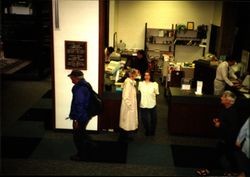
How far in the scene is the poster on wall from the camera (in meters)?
6.47

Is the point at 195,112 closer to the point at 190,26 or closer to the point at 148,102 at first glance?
the point at 148,102

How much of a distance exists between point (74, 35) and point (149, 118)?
2147mm

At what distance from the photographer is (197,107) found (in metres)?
6.80

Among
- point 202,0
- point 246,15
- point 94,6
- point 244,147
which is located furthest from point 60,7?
point 202,0

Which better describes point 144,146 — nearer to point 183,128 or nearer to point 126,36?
point 183,128

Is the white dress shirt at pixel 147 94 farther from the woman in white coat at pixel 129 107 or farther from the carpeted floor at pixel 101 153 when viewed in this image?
the carpeted floor at pixel 101 153

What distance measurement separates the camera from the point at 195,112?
6.83 meters

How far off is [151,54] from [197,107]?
253 inches

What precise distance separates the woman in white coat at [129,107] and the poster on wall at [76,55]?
0.90m

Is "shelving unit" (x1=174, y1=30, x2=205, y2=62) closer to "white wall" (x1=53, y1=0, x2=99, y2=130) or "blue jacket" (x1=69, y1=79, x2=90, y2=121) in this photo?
"white wall" (x1=53, y1=0, x2=99, y2=130)

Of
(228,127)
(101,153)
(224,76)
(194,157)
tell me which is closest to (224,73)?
(224,76)

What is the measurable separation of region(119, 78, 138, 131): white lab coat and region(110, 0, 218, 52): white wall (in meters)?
6.69

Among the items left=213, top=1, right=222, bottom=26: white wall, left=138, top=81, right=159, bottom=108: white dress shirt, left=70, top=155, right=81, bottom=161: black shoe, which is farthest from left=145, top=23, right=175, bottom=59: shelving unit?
left=70, top=155, right=81, bottom=161: black shoe

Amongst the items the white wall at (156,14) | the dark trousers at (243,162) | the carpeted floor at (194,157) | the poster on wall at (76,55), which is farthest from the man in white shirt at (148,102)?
the white wall at (156,14)
